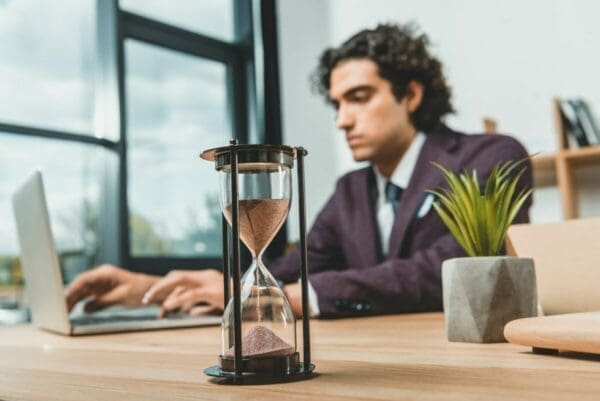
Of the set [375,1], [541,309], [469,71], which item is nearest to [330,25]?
[375,1]

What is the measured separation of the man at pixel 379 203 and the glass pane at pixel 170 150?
105 centimetres

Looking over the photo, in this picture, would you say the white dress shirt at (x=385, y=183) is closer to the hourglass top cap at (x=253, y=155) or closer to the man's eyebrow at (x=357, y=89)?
the man's eyebrow at (x=357, y=89)

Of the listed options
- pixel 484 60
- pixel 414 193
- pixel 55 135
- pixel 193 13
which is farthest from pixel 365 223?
pixel 193 13

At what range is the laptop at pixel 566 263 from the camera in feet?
3.09

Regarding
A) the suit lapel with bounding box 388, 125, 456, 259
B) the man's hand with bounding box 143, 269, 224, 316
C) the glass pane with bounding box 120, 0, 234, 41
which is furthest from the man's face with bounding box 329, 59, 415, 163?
the glass pane with bounding box 120, 0, 234, 41

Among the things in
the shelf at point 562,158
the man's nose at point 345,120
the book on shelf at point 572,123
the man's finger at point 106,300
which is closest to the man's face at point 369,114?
the man's nose at point 345,120

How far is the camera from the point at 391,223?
1855mm

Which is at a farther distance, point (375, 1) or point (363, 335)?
point (375, 1)

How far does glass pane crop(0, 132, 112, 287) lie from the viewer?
2.49 m

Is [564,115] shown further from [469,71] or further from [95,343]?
[95,343]

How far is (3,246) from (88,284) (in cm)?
116

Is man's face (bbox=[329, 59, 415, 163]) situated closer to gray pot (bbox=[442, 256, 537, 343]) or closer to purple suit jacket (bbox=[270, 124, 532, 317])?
purple suit jacket (bbox=[270, 124, 532, 317])

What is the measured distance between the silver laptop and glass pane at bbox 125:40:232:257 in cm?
169

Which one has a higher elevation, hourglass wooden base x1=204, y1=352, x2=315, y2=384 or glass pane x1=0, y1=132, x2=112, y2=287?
glass pane x1=0, y1=132, x2=112, y2=287
